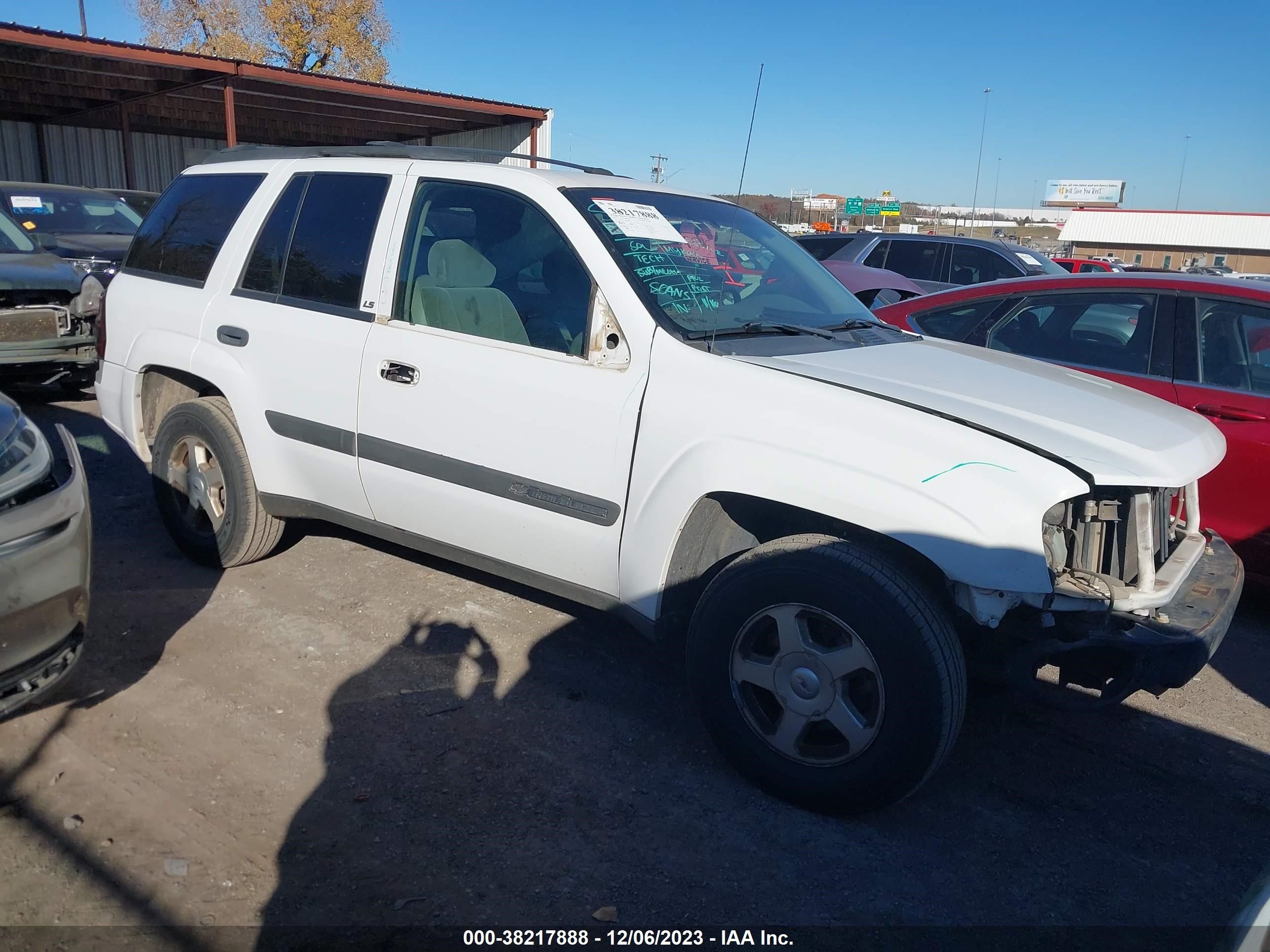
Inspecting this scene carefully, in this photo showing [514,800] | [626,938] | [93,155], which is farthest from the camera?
[93,155]

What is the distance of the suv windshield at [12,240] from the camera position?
25.5 feet

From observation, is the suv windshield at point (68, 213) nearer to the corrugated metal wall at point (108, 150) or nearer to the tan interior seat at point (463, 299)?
the tan interior seat at point (463, 299)

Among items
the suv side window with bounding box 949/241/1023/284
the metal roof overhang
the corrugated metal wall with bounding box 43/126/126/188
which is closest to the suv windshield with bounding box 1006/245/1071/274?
the suv side window with bounding box 949/241/1023/284

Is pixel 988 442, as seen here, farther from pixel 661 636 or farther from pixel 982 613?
pixel 661 636

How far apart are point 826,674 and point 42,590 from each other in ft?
7.53

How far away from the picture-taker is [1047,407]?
304cm

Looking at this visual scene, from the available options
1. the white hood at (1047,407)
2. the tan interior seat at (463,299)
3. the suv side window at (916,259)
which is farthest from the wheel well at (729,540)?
the suv side window at (916,259)

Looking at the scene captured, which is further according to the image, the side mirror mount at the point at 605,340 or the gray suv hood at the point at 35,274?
the gray suv hood at the point at 35,274

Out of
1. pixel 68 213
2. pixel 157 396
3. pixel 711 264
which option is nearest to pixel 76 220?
pixel 68 213

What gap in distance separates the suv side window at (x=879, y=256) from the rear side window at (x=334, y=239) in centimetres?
845

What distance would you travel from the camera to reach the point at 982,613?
2594 millimetres

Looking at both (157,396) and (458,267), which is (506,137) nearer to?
(157,396)

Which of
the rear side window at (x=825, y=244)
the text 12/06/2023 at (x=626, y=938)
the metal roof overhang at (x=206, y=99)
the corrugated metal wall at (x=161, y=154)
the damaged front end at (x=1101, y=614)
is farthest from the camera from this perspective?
the corrugated metal wall at (x=161, y=154)

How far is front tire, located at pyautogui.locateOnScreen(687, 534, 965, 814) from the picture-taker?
8.58 ft
